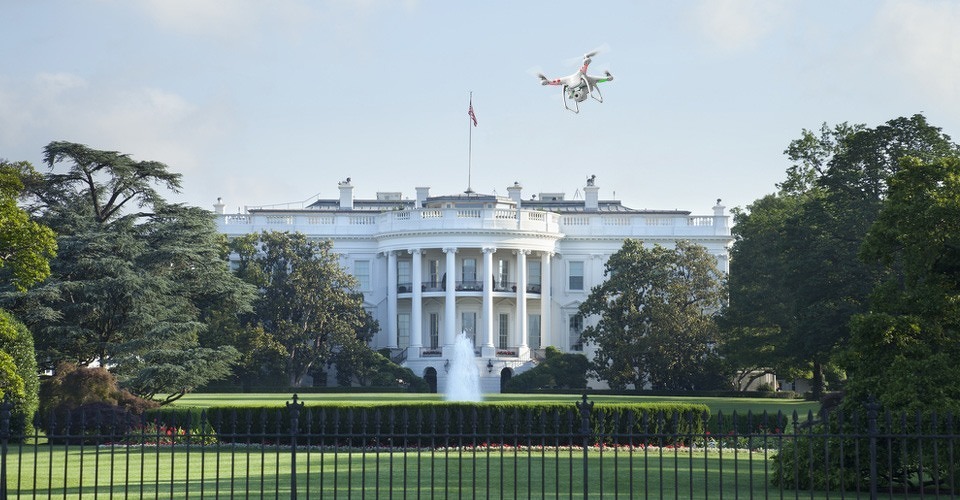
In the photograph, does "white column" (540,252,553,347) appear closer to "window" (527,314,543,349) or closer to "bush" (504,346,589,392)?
"window" (527,314,543,349)

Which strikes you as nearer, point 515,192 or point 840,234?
point 840,234

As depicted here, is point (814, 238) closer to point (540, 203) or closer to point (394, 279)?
point (394, 279)

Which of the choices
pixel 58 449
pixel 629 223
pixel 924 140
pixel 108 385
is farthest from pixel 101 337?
pixel 629 223

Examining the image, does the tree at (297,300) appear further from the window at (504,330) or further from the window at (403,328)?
the window at (504,330)

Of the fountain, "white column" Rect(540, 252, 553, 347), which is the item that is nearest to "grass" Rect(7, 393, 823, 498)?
the fountain

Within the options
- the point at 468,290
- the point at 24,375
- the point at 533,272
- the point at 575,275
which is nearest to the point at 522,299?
the point at 468,290

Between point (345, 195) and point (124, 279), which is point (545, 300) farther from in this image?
point (124, 279)
